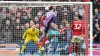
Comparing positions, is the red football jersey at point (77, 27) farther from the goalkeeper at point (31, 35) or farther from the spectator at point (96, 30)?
the spectator at point (96, 30)

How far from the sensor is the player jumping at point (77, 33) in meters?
13.8

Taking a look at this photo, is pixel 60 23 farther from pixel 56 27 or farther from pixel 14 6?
pixel 14 6

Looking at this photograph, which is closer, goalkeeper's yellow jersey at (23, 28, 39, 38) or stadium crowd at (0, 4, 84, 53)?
stadium crowd at (0, 4, 84, 53)

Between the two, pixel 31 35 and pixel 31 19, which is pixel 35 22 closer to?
pixel 31 19

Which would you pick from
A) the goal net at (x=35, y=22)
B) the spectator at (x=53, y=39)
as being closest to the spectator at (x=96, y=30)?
the goal net at (x=35, y=22)

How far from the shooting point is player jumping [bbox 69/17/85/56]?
13.8m

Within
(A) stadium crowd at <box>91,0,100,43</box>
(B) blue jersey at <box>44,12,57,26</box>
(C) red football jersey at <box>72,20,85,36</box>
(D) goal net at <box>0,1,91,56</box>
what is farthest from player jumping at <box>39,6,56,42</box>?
(A) stadium crowd at <box>91,0,100,43</box>

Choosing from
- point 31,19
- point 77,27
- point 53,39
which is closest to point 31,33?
point 31,19

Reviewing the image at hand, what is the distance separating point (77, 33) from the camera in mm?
14195

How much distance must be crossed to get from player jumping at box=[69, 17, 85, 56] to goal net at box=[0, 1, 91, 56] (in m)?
0.11

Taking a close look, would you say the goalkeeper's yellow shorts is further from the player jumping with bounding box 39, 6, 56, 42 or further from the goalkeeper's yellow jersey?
the player jumping with bounding box 39, 6, 56, 42

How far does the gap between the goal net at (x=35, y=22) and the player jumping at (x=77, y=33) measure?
109 mm

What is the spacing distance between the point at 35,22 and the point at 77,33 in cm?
150

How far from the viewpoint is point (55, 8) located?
14180 mm
